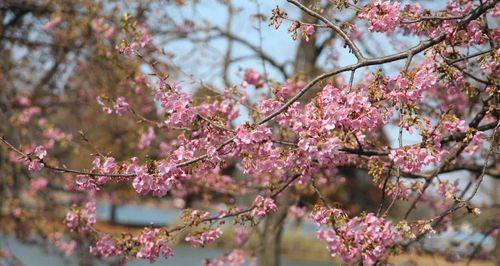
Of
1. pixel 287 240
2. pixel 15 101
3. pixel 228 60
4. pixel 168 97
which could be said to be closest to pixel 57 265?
pixel 15 101

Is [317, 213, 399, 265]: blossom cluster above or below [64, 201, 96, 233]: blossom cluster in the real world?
below

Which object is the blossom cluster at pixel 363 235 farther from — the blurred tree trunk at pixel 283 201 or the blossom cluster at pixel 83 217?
the blurred tree trunk at pixel 283 201

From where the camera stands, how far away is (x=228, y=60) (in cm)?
988

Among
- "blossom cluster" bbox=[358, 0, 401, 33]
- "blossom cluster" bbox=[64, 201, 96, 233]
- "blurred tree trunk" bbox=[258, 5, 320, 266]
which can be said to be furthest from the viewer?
"blurred tree trunk" bbox=[258, 5, 320, 266]

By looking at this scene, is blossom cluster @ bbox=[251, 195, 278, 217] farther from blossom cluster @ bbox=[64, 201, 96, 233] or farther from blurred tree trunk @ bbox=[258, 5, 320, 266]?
blurred tree trunk @ bbox=[258, 5, 320, 266]

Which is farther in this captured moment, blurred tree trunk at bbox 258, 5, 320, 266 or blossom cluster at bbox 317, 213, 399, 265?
blurred tree trunk at bbox 258, 5, 320, 266

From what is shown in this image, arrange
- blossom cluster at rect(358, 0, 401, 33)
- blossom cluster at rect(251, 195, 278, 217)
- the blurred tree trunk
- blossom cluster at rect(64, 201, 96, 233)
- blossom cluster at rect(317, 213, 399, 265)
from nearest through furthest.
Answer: blossom cluster at rect(317, 213, 399, 265)
blossom cluster at rect(358, 0, 401, 33)
blossom cluster at rect(251, 195, 278, 217)
blossom cluster at rect(64, 201, 96, 233)
the blurred tree trunk

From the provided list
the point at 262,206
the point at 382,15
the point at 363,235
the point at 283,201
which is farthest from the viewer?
the point at 283,201

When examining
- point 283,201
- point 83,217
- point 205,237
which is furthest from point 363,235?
point 283,201

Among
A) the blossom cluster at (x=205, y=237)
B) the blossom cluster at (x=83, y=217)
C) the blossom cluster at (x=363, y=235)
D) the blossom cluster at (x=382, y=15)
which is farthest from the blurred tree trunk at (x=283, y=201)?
the blossom cluster at (x=363, y=235)

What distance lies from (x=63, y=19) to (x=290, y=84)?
12.0 ft

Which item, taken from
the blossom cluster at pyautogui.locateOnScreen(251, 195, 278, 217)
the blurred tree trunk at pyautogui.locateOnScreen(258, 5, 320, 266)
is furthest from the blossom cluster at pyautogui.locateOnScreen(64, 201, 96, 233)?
the blurred tree trunk at pyautogui.locateOnScreen(258, 5, 320, 266)

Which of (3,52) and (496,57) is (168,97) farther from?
(3,52)

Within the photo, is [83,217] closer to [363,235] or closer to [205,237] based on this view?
[205,237]
